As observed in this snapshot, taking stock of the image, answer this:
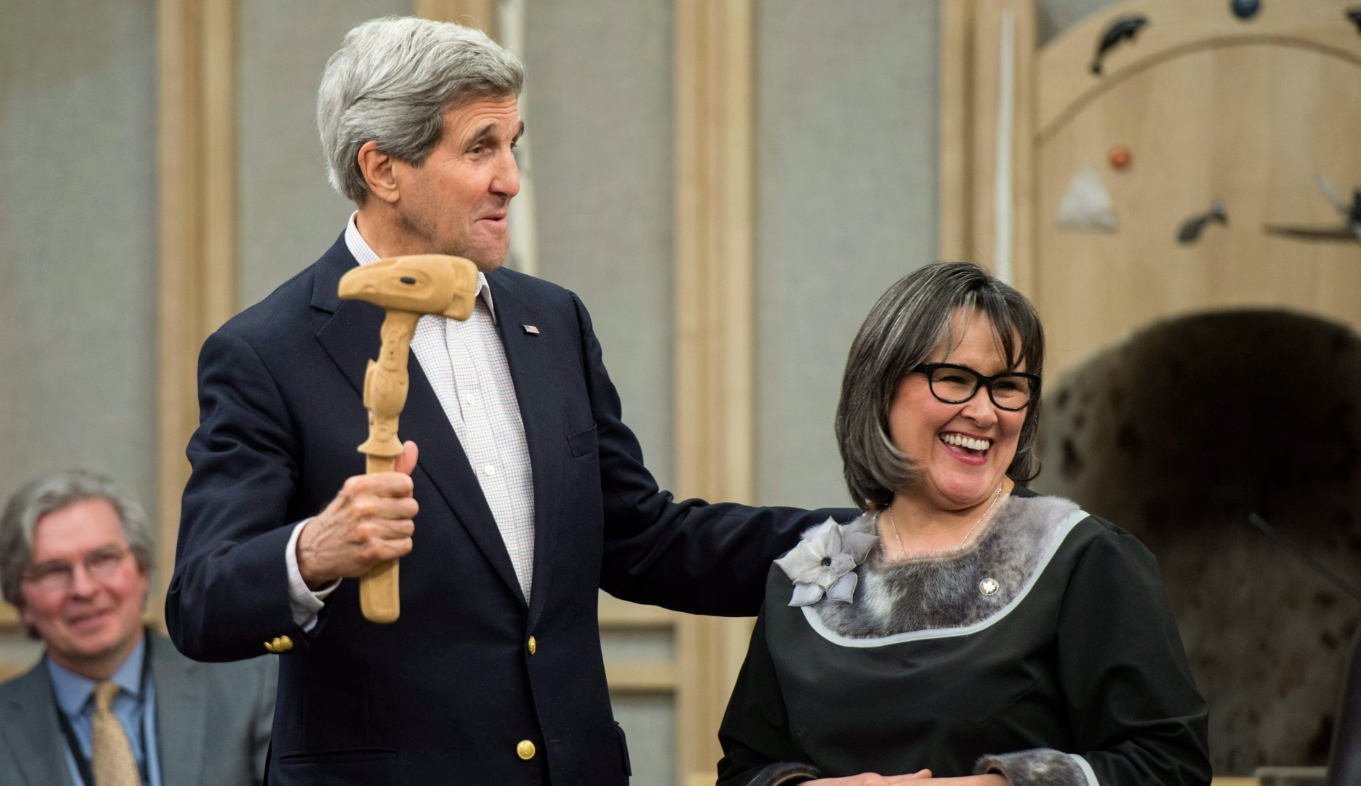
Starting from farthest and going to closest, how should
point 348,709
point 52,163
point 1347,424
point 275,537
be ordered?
point 52,163 → point 1347,424 → point 348,709 → point 275,537

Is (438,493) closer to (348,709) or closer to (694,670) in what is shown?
(348,709)

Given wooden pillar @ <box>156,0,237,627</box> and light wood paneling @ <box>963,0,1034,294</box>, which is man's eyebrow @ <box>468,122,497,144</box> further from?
wooden pillar @ <box>156,0,237,627</box>

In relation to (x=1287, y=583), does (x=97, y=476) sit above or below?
above

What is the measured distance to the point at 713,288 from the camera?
3.57m

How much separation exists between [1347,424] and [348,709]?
8.87ft

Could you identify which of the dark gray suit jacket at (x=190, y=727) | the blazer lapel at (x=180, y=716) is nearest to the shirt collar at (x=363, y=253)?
the dark gray suit jacket at (x=190, y=727)

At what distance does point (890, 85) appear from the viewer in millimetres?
3572

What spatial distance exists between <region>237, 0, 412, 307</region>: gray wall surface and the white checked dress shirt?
6.71ft

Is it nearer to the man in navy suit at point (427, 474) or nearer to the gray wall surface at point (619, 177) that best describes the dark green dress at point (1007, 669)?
the man in navy suit at point (427, 474)

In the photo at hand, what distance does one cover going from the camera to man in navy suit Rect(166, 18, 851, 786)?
64.2 inches

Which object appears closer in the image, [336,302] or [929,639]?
[929,639]

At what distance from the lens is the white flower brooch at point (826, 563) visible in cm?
155

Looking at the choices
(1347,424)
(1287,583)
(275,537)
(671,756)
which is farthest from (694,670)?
(275,537)

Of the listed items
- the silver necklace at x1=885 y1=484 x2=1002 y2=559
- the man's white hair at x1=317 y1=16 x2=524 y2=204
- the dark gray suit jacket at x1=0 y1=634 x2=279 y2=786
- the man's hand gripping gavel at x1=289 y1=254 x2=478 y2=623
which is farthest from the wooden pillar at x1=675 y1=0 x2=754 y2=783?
the man's hand gripping gavel at x1=289 y1=254 x2=478 y2=623
